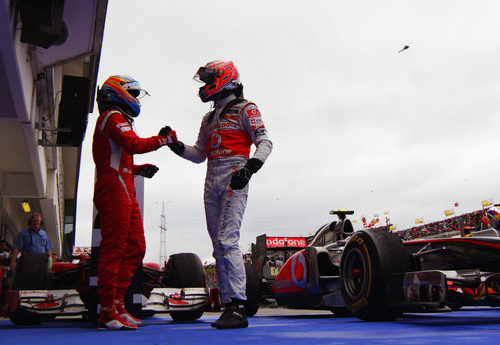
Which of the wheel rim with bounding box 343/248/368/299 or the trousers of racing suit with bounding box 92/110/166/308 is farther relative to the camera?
the wheel rim with bounding box 343/248/368/299

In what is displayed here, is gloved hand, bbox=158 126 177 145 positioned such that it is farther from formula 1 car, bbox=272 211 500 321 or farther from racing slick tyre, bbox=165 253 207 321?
racing slick tyre, bbox=165 253 207 321

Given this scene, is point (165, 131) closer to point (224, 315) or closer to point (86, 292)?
point (224, 315)

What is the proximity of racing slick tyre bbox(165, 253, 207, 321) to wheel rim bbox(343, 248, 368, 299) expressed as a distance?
1.58m

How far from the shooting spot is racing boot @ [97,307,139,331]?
3273 millimetres

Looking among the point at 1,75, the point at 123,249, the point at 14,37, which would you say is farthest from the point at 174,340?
the point at 1,75

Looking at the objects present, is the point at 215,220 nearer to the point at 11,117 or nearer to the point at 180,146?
the point at 180,146

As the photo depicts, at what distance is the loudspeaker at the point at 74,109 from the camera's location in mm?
8977

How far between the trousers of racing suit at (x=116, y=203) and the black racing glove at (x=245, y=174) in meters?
0.63

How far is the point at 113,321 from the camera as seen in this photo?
3281mm

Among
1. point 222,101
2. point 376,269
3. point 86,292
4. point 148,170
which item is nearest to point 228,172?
point 222,101

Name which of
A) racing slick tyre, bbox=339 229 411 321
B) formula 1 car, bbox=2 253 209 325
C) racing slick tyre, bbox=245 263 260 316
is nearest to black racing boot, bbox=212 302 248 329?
racing slick tyre, bbox=339 229 411 321

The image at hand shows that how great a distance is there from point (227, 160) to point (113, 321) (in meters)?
1.36

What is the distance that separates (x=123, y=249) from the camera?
3.50m

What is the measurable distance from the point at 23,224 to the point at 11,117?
1817 cm
